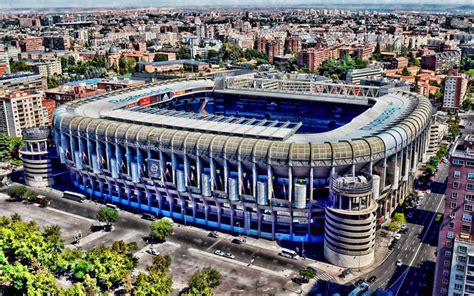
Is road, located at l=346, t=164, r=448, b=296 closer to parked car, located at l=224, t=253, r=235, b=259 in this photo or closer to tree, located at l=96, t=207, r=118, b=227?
parked car, located at l=224, t=253, r=235, b=259

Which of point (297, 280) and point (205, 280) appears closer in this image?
point (205, 280)

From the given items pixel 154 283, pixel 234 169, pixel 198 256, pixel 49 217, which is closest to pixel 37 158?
pixel 49 217

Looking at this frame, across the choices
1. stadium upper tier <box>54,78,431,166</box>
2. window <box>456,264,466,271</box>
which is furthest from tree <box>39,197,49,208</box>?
window <box>456,264,466,271</box>

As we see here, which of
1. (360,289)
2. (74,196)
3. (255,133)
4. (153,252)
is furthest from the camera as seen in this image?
(74,196)

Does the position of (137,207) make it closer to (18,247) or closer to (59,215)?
(59,215)

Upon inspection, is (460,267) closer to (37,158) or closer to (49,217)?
(49,217)
